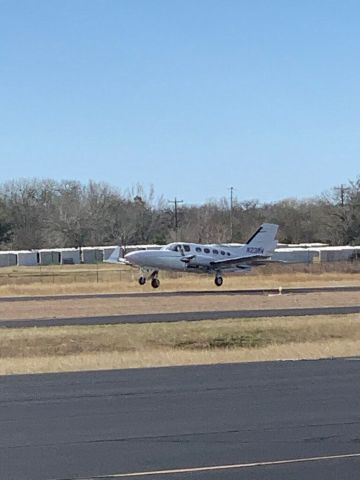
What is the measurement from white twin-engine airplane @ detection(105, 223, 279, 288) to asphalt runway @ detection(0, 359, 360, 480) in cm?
4342

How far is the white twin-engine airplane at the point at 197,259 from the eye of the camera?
60.4 m

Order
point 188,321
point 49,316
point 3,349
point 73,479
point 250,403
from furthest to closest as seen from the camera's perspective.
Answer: point 49,316 → point 188,321 → point 3,349 → point 250,403 → point 73,479

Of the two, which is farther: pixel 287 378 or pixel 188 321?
pixel 188 321

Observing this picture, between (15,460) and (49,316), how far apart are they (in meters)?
27.8

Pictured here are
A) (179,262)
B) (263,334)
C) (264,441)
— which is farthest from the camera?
(179,262)

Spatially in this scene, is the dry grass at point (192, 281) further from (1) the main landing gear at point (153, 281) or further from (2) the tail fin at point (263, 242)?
(2) the tail fin at point (263, 242)

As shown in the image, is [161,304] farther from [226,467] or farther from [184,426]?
[226,467]

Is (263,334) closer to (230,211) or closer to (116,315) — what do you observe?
(116,315)

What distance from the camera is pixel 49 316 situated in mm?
36844

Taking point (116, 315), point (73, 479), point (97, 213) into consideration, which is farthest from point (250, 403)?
point (97, 213)

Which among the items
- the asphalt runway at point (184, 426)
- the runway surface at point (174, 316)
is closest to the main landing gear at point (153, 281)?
the runway surface at point (174, 316)

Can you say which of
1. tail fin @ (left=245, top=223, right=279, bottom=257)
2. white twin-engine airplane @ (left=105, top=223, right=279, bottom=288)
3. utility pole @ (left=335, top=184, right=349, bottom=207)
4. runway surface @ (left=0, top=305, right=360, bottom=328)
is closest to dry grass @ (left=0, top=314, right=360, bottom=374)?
runway surface @ (left=0, top=305, right=360, bottom=328)

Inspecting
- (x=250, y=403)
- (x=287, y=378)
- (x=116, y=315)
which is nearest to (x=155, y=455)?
(x=250, y=403)

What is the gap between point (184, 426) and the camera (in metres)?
11.0
